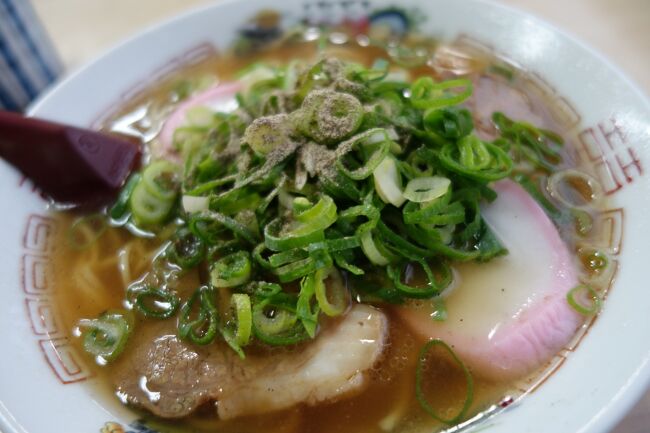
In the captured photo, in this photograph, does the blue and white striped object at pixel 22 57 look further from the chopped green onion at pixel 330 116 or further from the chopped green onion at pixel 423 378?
the chopped green onion at pixel 423 378

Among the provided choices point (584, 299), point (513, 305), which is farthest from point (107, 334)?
point (584, 299)

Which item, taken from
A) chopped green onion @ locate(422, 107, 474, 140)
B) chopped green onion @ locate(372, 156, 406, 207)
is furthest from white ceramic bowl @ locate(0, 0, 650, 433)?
chopped green onion @ locate(372, 156, 406, 207)

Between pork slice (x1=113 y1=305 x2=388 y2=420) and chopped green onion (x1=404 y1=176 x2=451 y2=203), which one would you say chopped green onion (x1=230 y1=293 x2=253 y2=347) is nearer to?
pork slice (x1=113 y1=305 x2=388 y2=420)

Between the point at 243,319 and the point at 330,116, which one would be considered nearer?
the point at 243,319

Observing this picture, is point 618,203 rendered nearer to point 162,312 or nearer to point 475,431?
point 475,431

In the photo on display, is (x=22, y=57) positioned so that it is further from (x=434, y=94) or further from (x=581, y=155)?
(x=581, y=155)

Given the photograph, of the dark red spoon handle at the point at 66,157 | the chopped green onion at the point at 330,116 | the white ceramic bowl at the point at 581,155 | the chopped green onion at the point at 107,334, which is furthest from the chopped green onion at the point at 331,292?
the dark red spoon handle at the point at 66,157
